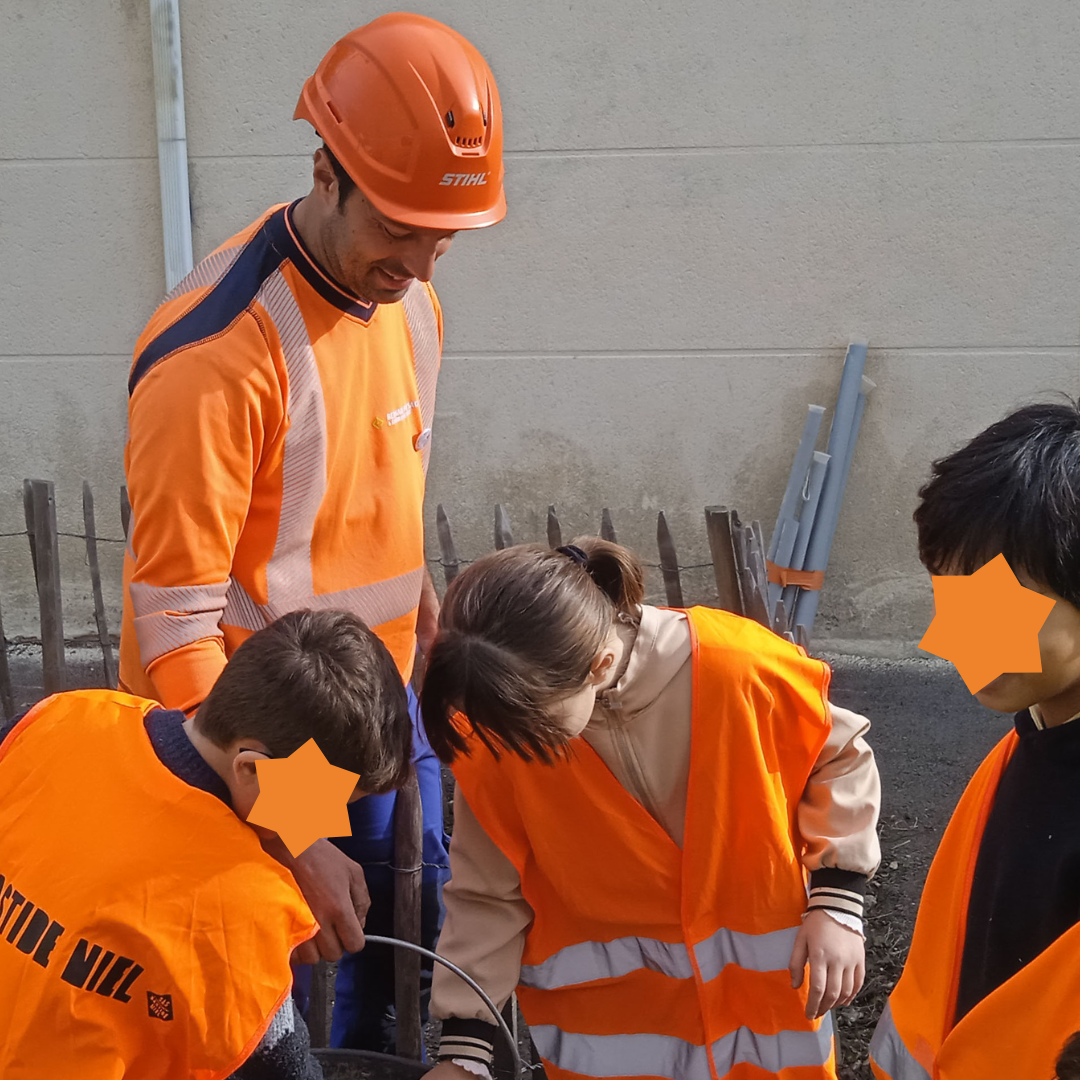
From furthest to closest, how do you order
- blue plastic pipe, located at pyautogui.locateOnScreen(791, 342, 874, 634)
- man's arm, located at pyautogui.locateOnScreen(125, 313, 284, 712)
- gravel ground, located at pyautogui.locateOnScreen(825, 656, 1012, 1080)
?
blue plastic pipe, located at pyautogui.locateOnScreen(791, 342, 874, 634), gravel ground, located at pyautogui.locateOnScreen(825, 656, 1012, 1080), man's arm, located at pyautogui.locateOnScreen(125, 313, 284, 712)

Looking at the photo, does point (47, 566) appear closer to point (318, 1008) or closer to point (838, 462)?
point (318, 1008)

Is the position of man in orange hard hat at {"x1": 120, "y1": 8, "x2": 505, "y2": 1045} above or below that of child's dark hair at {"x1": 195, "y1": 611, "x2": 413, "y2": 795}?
above

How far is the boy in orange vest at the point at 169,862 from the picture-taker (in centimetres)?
136

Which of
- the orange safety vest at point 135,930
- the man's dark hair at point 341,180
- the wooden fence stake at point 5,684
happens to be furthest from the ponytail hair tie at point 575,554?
the wooden fence stake at point 5,684

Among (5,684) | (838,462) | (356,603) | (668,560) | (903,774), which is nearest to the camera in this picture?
(356,603)

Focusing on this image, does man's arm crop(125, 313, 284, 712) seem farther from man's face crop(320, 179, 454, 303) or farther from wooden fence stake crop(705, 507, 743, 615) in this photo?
wooden fence stake crop(705, 507, 743, 615)

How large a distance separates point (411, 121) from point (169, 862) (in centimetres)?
112

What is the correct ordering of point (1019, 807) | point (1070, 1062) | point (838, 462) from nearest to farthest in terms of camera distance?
point (1070, 1062)
point (1019, 807)
point (838, 462)

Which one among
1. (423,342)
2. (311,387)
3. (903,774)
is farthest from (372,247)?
(903,774)

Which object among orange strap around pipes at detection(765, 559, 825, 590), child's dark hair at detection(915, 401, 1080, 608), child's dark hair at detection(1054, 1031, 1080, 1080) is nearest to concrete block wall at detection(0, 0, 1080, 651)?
orange strap around pipes at detection(765, 559, 825, 590)

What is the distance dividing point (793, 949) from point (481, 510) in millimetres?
3323

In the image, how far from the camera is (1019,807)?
1.37 metres

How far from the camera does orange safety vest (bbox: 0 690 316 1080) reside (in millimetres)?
1354

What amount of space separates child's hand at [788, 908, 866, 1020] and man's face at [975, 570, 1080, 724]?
0.50 metres
